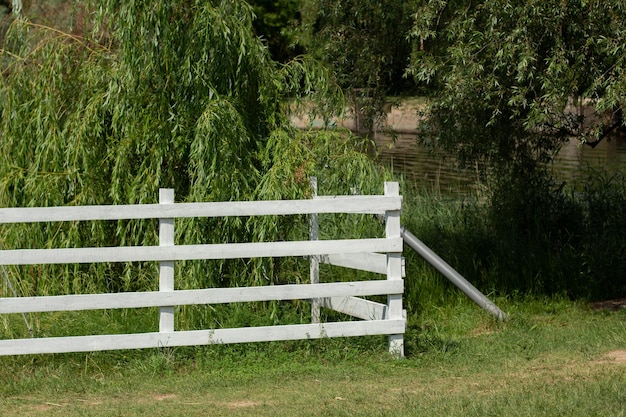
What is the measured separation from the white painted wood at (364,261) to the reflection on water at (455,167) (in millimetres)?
6446

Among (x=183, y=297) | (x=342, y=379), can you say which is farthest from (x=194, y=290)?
(x=342, y=379)

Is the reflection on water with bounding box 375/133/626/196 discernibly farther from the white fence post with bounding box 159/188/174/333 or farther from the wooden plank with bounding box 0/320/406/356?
the white fence post with bounding box 159/188/174/333

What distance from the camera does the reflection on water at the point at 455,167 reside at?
751 inches

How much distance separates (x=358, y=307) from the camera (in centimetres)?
871

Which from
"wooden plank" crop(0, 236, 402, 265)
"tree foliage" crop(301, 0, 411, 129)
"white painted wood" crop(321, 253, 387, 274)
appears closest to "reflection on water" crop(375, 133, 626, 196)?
"tree foliage" crop(301, 0, 411, 129)

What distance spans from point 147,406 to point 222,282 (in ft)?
8.65

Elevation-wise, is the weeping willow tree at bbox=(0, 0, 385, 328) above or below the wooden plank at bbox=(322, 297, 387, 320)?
above

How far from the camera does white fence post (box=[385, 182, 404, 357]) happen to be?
26.6ft

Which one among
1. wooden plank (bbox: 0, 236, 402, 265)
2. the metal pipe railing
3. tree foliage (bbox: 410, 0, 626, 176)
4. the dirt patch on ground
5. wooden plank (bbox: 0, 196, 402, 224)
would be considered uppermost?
tree foliage (bbox: 410, 0, 626, 176)

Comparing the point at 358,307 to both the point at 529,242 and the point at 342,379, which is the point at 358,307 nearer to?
the point at 342,379

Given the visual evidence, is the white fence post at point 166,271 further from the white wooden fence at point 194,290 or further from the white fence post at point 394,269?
the white fence post at point 394,269

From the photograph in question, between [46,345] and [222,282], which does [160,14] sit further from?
[46,345]

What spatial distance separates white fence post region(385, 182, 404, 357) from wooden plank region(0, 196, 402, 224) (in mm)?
94

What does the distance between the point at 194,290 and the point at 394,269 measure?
1645 millimetres
